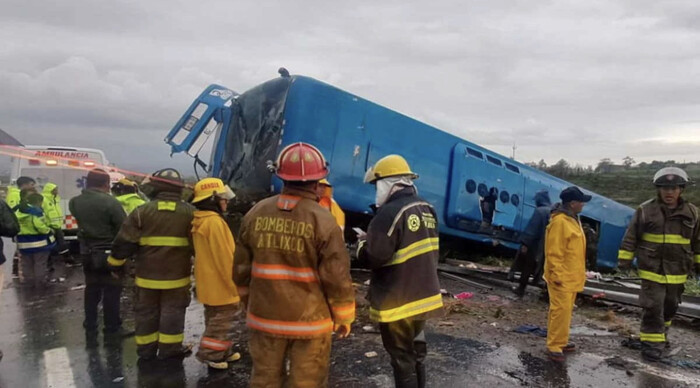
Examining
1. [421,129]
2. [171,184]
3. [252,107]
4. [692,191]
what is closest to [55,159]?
[252,107]

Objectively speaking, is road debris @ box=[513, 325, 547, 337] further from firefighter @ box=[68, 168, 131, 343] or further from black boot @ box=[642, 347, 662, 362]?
firefighter @ box=[68, 168, 131, 343]

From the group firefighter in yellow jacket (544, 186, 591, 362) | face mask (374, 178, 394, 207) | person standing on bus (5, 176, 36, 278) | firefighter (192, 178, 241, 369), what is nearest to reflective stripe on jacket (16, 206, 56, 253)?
person standing on bus (5, 176, 36, 278)

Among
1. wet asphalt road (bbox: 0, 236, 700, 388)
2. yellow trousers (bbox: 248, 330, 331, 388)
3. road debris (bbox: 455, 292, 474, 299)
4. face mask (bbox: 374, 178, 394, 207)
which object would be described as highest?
face mask (bbox: 374, 178, 394, 207)

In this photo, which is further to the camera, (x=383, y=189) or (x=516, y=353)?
(x=516, y=353)

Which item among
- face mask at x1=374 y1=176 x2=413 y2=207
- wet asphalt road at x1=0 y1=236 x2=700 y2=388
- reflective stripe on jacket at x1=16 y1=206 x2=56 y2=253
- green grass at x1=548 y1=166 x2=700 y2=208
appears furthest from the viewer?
green grass at x1=548 y1=166 x2=700 y2=208

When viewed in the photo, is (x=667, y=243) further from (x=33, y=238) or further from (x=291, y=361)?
(x=33, y=238)

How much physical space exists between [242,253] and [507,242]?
22.8ft

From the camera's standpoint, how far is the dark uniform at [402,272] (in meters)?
3.01

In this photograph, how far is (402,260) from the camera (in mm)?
3047

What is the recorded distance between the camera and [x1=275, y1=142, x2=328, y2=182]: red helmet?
8.78ft

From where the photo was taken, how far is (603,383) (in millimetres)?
3799

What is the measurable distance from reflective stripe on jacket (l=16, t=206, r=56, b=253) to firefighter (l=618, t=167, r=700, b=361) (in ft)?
23.3

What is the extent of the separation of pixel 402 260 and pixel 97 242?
336cm

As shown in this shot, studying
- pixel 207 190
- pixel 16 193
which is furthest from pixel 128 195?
pixel 207 190
